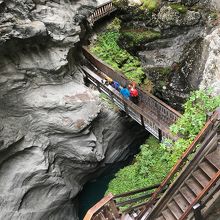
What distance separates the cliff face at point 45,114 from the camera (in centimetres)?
1320

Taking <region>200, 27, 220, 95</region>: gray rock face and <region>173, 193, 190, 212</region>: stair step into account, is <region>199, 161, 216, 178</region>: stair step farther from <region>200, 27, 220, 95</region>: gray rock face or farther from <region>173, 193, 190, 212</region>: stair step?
<region>200, 27, 220, 95</region>: gray rock face

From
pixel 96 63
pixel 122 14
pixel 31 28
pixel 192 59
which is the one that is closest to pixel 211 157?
pixel 192 59

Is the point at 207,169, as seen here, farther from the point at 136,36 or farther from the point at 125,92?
the point at 136,36

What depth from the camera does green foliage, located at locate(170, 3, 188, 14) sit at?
15.2 metres

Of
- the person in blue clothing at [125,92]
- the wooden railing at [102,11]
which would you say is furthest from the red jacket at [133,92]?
the wooden railing at [102,11]

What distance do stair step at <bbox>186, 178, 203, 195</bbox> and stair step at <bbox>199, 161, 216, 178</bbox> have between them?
456 millimetres

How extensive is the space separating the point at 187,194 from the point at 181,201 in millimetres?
312

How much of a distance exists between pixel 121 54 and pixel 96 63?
146 cm

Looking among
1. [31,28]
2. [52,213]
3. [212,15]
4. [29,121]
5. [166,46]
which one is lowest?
[52,213]

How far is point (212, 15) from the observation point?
14.5 metres

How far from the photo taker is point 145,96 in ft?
43.4

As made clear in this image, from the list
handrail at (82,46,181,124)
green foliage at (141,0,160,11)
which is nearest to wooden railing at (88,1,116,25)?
handrail at (82,46,181,124)

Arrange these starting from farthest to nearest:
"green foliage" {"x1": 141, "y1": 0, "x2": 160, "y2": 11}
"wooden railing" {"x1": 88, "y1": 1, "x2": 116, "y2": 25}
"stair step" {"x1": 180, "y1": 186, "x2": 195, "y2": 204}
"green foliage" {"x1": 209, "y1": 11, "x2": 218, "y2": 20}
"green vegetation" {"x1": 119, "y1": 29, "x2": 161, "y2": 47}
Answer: "wooden railing" {"x1": 88, "y1": 1, "x2": 116, "y2": 25}, "green foliage" {"x1": 141, "y1": 0, "x2": 160, "y2": 11}, "green vegetation" {"x1": 119, "y1": 29, "x2": 161, "y2": 47}, "green foliage" {"x1": 209, "y1": 11, "x2": 218, "y2": 20}, "stair step" {"x1": 180, "y1": 186, "x2": 195, "y2": 204}

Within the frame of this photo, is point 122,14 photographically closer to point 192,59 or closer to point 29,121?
point 192,59
